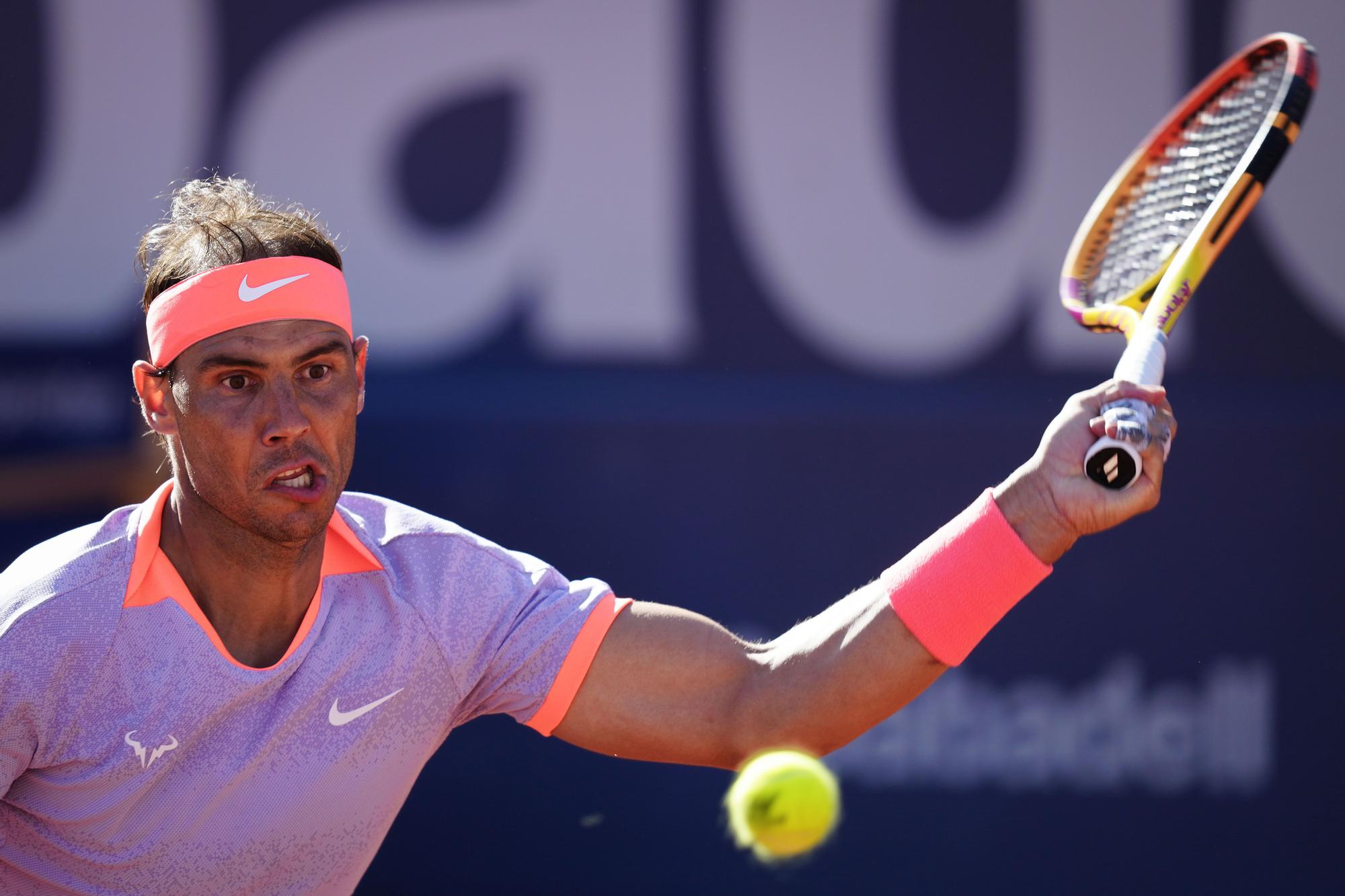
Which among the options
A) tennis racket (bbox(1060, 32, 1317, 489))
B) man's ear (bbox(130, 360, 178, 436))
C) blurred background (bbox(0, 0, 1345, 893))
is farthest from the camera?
blurred background (bbox(0, 0, 1345, 893))

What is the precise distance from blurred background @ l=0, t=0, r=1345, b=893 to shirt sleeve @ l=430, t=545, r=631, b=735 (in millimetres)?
1854

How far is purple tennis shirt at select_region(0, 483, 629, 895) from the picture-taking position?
2168 mm


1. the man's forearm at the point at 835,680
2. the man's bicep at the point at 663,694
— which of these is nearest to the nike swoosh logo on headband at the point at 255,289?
the man's bicep at the point at 663,694

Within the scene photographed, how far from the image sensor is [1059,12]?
4305mm

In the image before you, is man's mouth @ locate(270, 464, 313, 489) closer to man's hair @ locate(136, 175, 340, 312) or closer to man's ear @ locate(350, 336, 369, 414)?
man's ear @ locate(350, 336, 369, 414)

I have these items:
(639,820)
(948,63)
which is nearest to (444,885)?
(639,820)

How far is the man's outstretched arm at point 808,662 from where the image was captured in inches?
84.6

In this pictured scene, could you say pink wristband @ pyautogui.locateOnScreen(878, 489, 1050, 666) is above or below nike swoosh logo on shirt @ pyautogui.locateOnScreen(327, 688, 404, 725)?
above

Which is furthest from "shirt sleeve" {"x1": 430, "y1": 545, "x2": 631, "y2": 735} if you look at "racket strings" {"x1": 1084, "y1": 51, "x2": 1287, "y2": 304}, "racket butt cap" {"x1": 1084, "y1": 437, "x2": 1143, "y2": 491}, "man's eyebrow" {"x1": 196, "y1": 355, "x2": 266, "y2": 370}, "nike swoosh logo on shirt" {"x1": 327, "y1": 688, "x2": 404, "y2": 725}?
"racket strings" {"x1": 1084, "y1": 51, "x2": 1287, "y2": 304}

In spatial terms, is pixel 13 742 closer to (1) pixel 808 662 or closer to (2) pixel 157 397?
(2) pixel 157 397

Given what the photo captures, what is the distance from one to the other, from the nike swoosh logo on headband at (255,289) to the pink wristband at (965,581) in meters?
1.13

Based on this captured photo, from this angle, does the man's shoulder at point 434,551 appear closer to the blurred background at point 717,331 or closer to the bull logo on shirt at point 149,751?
the bull logo on shirt at point 149,751

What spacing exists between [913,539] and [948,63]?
144 cm

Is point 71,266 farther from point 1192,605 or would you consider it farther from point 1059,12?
point 1192,605
